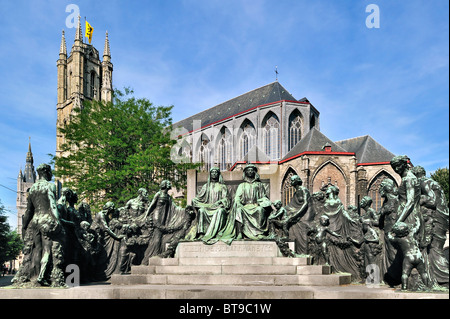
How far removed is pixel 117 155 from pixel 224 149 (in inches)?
1342

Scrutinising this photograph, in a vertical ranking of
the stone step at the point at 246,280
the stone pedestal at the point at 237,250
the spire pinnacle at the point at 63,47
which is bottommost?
the stone step at the point at 246,280

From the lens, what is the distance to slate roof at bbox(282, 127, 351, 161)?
152 feet

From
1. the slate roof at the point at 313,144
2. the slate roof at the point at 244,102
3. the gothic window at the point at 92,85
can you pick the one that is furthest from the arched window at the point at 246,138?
the gothic window at the point at 92,85

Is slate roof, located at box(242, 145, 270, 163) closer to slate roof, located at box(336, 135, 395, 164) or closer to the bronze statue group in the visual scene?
slate roof, located at box(336, 135, 395, 164)

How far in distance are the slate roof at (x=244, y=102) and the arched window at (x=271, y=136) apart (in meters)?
3.22

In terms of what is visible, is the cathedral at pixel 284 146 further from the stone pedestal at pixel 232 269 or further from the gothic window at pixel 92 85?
the stone pedestal at pixel 232 269

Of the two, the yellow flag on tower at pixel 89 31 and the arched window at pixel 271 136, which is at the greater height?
the yellow flag on tower at pixel 89 31

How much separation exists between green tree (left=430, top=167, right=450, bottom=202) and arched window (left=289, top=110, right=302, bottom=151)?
1785 centimetres

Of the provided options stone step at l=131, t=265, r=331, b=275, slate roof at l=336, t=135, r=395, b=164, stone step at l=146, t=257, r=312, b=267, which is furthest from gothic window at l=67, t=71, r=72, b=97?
stone step at l=131, t=265, r=331, b=275

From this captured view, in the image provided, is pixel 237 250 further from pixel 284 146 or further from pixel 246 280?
pixel 284 146

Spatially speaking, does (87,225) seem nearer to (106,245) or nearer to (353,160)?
(106,245)

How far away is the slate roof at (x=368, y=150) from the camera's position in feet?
152

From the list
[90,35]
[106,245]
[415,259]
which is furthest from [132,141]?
[90,35]

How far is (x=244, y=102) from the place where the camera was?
64.6 meters
